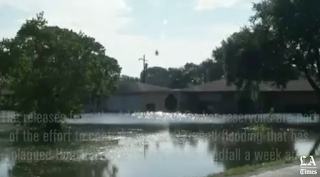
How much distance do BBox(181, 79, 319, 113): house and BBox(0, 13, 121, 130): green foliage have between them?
24169 millimetres

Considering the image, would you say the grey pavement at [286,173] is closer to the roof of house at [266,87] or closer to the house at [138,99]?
the roof of house at [266,87]

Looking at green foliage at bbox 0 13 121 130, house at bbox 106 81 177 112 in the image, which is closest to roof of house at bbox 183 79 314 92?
house at bbox 106 81 177 112

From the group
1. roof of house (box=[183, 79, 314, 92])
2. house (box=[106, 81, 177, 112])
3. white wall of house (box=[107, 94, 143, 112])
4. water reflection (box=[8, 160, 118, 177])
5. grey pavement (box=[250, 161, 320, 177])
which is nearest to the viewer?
grey pavement (box=[250, 161, 320, 177])

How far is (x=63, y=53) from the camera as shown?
35188 millimetres

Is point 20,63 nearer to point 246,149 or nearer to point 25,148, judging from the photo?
point 25,148

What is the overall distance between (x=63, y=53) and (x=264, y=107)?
1183 inches

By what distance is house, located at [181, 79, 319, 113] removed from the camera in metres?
57.9

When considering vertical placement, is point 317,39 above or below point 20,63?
above

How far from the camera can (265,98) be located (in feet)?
196

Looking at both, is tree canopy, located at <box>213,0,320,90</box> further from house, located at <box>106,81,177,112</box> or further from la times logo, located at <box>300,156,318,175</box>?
house, located at <box>106,81,177,112</box>

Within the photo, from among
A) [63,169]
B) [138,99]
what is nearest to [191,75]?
[138,99]

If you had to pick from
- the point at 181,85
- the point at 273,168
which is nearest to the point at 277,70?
the point at 273,168

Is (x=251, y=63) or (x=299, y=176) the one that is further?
(x=251, y=63)

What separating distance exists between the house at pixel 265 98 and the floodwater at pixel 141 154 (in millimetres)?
26502
